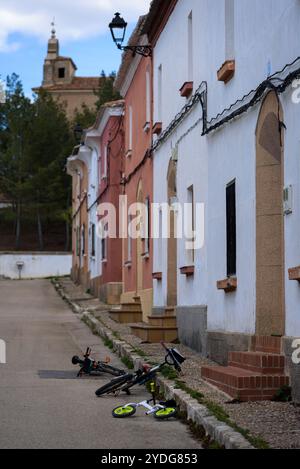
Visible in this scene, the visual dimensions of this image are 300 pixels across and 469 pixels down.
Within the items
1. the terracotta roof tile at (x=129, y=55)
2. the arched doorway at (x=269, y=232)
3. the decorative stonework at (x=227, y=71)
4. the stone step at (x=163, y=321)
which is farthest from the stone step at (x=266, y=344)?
the terracotta roof tile at (x=129, y=55)

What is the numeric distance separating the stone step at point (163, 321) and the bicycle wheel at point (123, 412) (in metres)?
7.39

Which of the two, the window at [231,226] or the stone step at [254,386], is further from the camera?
the window at [231,226]

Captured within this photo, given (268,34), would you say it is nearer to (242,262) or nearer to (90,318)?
(242,262)

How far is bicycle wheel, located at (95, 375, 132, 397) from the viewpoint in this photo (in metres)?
11.7

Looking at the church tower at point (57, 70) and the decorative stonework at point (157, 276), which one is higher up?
the church tower at point (57, 70)

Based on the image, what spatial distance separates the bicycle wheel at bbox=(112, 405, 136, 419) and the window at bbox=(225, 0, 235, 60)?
18.2ft

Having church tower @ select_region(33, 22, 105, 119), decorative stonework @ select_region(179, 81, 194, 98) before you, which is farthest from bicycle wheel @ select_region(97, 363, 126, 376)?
church tower @ select_region(33, 22, 105, 119)

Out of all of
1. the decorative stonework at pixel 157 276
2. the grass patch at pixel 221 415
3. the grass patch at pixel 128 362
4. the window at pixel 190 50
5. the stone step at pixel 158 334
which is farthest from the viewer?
the decorative stonework at pixel 157 276

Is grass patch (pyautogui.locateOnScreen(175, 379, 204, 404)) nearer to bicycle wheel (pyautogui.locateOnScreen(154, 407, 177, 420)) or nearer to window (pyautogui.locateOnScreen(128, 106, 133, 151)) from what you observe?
bicycle wheel (pyautogui.locateOnScreen(154, 407, 177, 420))

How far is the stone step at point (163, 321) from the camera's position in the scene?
17.8 m

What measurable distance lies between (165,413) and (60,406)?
5.17ft

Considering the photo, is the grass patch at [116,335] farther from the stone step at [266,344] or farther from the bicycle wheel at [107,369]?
the stone step at [266,344]

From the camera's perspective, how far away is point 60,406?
11.1 meters
